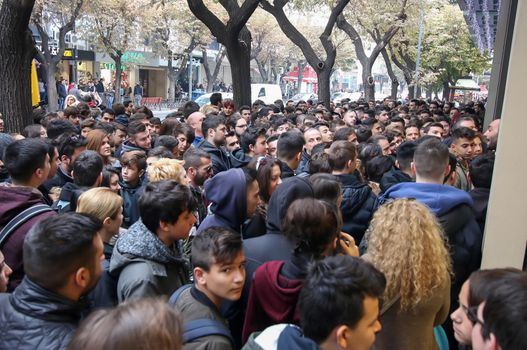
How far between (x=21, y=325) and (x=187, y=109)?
28.9 feet

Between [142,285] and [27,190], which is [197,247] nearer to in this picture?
[142,285]

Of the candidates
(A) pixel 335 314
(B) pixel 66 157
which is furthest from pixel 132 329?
(B) pixel 66 157

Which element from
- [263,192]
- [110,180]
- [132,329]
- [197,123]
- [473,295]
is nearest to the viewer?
[132,329]

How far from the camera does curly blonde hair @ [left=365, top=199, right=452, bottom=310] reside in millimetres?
2717

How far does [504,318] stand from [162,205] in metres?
1.88

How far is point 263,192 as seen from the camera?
396 cm

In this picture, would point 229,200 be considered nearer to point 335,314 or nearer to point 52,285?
point 52,285

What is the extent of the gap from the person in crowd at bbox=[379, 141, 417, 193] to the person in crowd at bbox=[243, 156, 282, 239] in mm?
1383

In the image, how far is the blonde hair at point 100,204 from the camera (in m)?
3.39

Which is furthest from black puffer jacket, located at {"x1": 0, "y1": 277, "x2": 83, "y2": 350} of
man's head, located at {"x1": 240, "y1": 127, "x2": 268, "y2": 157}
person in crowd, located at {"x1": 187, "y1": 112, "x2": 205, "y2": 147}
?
person in crowd, located at {"x1": 187, "y1": 112, "x2": 205, "y2": 147}

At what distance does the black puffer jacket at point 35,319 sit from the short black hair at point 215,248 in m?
0.63

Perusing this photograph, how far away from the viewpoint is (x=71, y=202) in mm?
4156

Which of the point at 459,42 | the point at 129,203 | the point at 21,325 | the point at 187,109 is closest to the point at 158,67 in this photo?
the point at 459,42

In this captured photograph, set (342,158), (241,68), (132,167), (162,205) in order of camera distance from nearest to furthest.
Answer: (162,205), (342,158), (132,167), (241,68)
